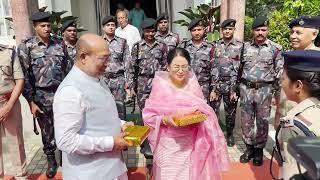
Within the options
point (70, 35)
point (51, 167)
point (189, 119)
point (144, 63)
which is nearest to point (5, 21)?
point (70, 35)

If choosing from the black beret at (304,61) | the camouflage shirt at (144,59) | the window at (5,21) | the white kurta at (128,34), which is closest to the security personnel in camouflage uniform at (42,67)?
the camouflage shirt at (144,59)

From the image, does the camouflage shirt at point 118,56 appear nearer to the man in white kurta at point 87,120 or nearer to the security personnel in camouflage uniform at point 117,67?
the security personnel in camouflage uniform at point 117,67

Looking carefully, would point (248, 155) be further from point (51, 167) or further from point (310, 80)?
point (310, 80)

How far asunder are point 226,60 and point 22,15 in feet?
13.8

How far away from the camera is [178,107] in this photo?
2.86 m

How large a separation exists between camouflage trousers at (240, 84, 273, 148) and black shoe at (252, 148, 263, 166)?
8 centimetres

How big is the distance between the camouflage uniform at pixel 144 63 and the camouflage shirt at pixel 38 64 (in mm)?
1110

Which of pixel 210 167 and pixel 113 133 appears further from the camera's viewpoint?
pixel 210 167

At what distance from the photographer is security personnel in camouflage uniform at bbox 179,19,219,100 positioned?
4.59 m

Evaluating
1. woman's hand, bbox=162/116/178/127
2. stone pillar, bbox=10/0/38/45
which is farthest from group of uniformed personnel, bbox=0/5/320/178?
stone pillar, bbox=10/0/38/45

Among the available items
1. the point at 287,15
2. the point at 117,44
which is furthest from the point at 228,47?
the point at 287,15

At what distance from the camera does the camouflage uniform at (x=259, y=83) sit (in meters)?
3.88

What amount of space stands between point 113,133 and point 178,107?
0.87 m

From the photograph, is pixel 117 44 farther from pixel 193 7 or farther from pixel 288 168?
pixel 193 7
